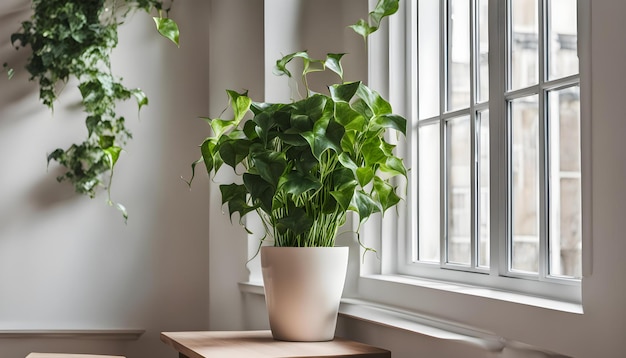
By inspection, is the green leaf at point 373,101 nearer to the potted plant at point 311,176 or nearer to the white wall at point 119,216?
the potted plant at point 311,176

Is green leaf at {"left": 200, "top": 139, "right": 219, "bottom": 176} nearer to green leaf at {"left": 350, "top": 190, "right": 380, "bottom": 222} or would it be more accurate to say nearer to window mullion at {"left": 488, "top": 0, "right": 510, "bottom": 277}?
green leaf at {"left": 350, "top": 190, "right": 380, "bottom": 222}

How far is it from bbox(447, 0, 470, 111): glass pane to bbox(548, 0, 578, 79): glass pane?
425 mm

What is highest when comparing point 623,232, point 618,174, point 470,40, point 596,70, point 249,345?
point 470,40

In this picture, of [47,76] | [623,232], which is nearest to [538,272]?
[623,232]

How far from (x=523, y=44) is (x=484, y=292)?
2.02 feet

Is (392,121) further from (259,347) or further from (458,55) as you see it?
(259,347)

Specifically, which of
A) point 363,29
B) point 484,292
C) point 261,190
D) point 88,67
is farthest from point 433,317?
point 88,67

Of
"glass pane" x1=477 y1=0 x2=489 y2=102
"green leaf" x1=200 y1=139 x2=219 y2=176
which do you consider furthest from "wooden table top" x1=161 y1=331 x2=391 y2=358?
"glass pane" x1=477 y1=0 x2=489 y2=102

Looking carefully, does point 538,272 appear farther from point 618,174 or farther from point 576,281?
point 618,174

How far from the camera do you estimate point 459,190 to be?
2.32m

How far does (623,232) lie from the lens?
1429mm

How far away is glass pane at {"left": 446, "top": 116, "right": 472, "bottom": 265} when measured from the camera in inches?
89.6

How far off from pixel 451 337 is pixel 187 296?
1.70m

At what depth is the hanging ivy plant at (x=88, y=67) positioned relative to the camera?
313cm
